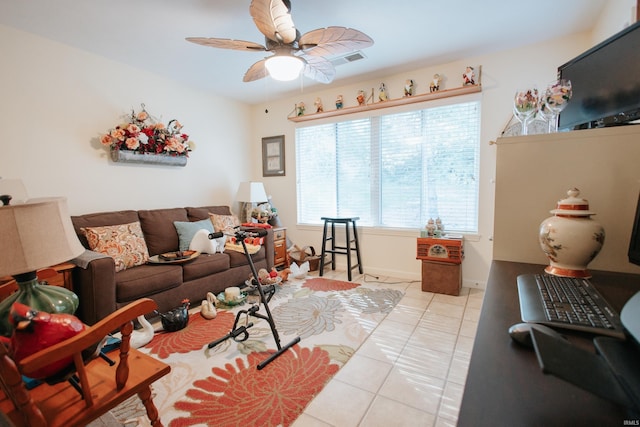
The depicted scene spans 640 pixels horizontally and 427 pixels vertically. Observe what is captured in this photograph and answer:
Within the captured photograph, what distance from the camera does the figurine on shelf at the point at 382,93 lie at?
11.7 ft

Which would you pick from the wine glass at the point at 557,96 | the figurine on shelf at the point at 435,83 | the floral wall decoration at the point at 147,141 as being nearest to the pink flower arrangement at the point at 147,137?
the floral wall decoration at the point at 147,141

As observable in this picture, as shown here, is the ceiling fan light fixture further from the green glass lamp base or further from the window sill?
the window sill

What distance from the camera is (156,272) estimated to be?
2.55 m

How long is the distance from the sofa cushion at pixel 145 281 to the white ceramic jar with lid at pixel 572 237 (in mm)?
2730

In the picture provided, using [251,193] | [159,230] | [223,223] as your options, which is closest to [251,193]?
[251,193]

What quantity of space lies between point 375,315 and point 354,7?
8.46ft

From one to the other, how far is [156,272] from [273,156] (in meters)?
2.62

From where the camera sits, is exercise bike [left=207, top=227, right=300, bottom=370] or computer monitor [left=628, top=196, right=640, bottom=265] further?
exercise bike [left=207, top=227, right=300, bottom=370]

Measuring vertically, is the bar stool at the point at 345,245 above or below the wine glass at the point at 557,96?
below

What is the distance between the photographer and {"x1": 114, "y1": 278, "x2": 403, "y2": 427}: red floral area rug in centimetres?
153

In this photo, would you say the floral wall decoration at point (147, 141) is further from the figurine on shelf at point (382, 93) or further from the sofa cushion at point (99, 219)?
the figurine on shelf at point (382, 93)

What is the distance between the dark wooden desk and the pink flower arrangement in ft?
11.4

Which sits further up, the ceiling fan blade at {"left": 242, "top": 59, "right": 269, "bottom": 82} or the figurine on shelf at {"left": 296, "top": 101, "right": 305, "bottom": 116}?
the figurine on shelf at {"left": 296, "top": 101, "right": 305, "bottom": 116}

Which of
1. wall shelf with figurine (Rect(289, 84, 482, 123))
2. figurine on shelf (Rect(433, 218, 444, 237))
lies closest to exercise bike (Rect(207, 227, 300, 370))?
figurine on shelf (Rect(433, 218, 444, 237))
